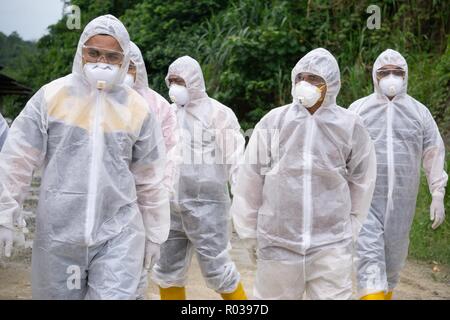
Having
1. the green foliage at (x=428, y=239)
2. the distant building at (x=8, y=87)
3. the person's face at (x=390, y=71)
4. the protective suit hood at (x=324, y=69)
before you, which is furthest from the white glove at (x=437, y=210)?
the distant building at (x=8, y=87)

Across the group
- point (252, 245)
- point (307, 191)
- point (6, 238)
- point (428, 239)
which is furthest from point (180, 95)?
point (428, 239)

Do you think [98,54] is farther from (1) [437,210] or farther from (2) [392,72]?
(1) [437,210]

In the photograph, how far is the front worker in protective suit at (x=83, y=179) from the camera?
12.3 ft

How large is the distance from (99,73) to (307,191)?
1.38 m

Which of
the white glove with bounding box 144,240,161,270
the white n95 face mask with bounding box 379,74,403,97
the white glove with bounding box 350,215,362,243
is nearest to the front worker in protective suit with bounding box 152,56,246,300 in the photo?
the white n95 face mask with bounding box 379,74,403,97

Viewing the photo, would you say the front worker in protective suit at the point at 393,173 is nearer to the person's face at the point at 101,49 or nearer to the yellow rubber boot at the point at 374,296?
the yellow rubber boot at the point at 374,296

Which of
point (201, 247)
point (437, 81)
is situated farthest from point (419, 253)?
point (201, 247)

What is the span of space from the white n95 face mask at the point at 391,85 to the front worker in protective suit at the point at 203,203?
1193mm

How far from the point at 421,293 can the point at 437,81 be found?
464 centimetres

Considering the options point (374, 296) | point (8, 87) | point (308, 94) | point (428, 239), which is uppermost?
point (8, 87)

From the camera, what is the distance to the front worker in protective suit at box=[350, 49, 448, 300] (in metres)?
5.55

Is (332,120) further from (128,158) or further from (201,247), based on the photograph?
(201,247)

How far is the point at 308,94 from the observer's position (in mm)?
4547

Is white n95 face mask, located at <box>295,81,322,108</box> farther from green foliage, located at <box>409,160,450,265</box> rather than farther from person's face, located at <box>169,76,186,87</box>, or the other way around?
green foliage, located at <box>409,160,450,265</box>
